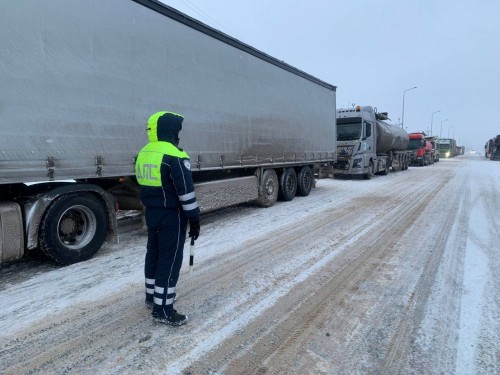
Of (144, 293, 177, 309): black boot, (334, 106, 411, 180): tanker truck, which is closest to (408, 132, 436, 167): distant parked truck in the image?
(334, 106, 411, 180): tanker truck

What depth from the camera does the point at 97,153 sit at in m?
4.75

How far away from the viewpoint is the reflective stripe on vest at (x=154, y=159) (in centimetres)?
298

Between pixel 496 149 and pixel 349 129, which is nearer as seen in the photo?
pixel 349 129

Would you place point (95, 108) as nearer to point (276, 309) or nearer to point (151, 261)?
point (151, 261)

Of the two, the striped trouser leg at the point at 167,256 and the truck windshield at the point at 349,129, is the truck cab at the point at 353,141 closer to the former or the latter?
the truck windshield at the point at 349,129

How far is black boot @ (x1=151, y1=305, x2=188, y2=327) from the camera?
122 inches

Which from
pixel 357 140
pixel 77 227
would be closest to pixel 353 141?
pixel 357 140

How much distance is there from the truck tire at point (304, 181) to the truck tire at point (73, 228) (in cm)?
719

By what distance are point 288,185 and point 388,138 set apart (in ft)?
41.1

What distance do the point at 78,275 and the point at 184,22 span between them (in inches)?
181

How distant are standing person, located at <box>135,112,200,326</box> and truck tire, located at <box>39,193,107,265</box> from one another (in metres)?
1.95

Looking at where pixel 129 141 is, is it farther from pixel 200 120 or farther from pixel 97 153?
pixel 200 120

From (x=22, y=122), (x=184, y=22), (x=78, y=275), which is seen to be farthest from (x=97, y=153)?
(x=184, y=22)

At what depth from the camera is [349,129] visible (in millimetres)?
16625
